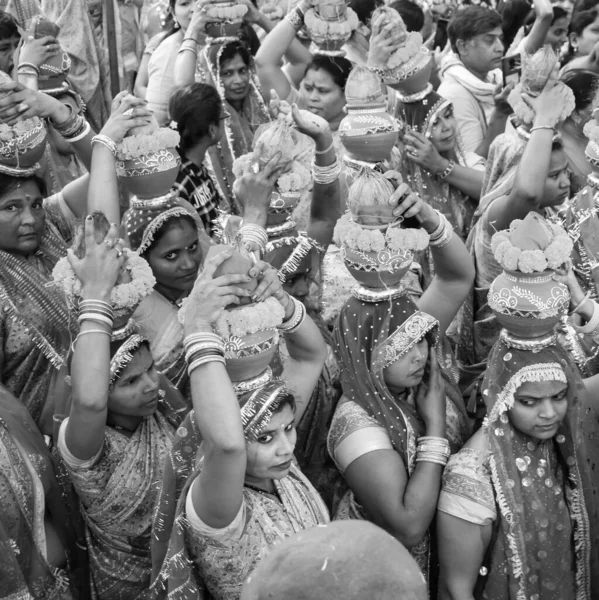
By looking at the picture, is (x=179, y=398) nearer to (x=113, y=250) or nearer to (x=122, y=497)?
(x=122, y=497)

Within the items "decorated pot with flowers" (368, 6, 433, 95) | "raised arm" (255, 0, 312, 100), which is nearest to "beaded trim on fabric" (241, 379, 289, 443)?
"decorated pot with flowers" (368, 6, 433, 95)

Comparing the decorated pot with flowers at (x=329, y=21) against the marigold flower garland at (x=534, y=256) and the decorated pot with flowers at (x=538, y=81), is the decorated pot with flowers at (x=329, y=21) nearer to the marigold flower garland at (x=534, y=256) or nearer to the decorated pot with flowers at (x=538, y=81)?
the decorated pot with flowers at (x=538, y=81)

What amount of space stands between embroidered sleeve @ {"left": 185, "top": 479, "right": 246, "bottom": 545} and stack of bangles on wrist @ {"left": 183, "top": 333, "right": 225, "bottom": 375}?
0.34m

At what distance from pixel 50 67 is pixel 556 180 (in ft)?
8.77

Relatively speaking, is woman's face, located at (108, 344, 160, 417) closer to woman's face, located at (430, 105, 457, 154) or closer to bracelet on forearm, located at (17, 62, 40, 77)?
bracelet on forearm, located at (17, 62, 40, 77)

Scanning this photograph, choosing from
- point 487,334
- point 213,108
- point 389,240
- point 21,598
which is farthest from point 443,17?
point 21,598

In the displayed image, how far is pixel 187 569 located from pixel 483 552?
1.01 m

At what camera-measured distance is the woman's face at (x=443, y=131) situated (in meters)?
4.81

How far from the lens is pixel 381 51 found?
4488 millimetres

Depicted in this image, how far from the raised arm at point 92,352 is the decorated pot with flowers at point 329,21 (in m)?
2.57

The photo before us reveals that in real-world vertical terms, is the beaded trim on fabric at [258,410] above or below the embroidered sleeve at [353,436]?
above

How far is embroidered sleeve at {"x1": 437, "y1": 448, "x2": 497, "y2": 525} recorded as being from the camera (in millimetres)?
3037

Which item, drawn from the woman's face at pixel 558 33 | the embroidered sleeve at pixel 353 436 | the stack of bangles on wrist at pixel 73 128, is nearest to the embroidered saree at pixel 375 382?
the embroidered sleeve at pixel 353 436

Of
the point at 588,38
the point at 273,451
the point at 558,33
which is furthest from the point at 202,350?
the point at 558,33
